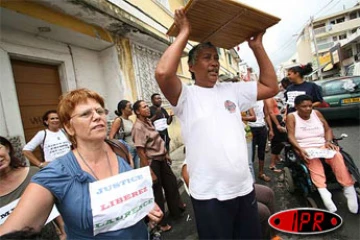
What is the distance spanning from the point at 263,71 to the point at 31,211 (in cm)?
171

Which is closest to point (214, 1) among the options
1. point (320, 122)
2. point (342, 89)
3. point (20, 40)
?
point (320, 122)

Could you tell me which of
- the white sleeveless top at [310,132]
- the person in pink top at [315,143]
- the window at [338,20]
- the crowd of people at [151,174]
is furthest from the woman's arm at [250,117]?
the window at [338,20]

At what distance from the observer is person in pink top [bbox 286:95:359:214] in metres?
3.04

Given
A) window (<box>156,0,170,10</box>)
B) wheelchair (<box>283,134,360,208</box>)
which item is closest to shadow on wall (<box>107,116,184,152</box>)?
window (<box>156,0,170,10</box>)

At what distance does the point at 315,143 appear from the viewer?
344 centimetres

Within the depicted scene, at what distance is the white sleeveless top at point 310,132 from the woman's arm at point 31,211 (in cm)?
323

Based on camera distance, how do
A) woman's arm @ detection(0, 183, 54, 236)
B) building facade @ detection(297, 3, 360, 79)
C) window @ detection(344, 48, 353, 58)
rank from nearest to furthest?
woman's arm @ detection(0, 183, 54, 236)
building facade @ detection(297, 3, 360, 79)
window @ detection(344, 48, 353, 58)

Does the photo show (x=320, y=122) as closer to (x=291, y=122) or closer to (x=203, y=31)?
(x=291, y=122)

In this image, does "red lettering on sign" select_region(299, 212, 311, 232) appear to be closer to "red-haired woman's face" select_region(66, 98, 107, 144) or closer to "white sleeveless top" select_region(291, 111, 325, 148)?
"white sleeveless top" select_region(291, 111, 325, 148)

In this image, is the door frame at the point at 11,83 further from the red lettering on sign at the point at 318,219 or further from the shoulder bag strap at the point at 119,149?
the red lettering on sign at the point at 318,219

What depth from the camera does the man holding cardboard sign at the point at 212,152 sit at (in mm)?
1584

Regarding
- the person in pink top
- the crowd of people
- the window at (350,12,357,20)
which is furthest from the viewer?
the window at (350,12,357,20)

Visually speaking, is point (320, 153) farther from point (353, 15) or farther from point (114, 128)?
point (353, 15)

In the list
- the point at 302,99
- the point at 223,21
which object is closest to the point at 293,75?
the point at 302,99
